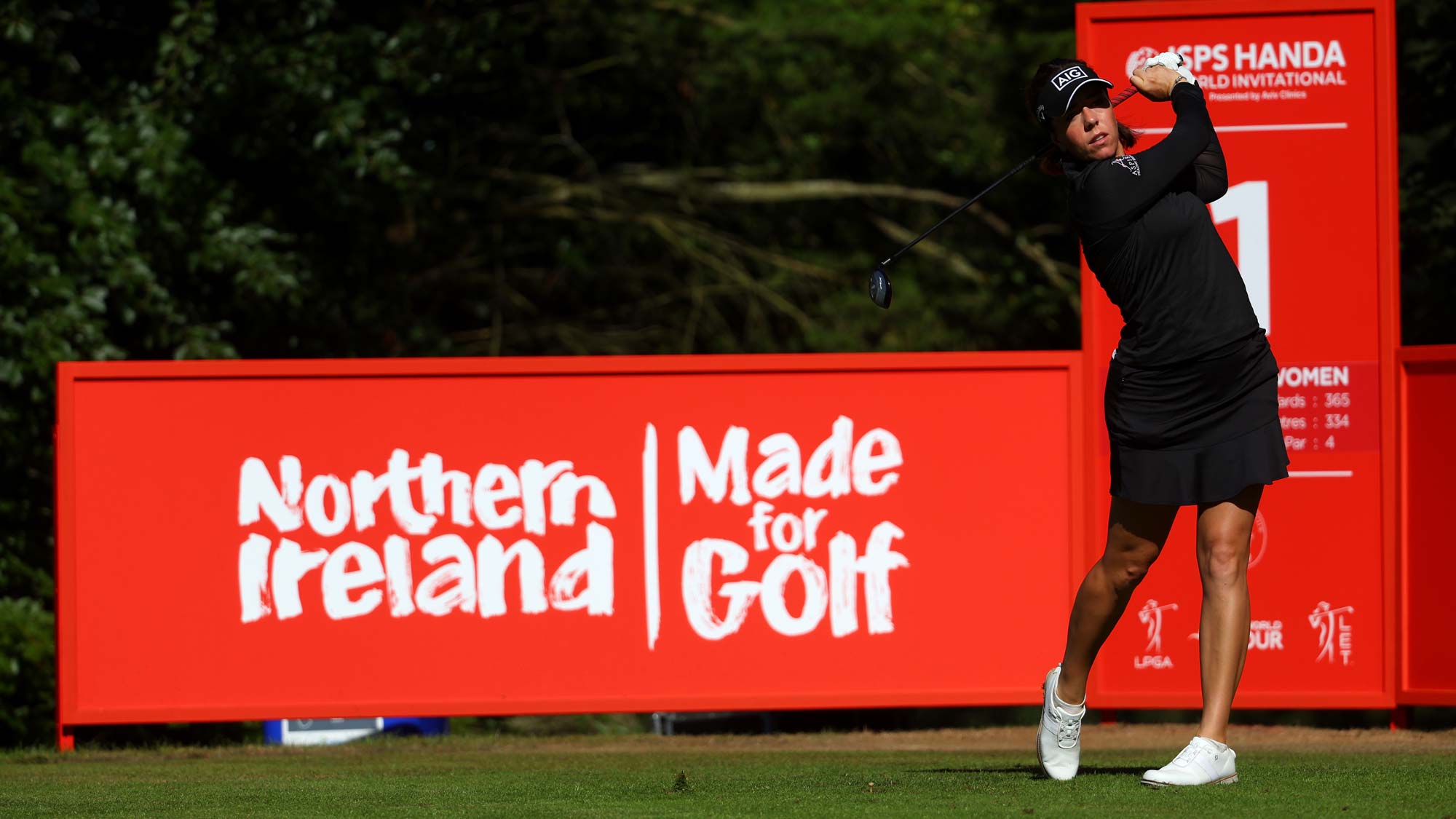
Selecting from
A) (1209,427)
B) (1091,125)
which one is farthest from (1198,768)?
(1091,125)

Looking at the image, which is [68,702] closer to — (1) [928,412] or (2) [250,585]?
(2) [250,585]

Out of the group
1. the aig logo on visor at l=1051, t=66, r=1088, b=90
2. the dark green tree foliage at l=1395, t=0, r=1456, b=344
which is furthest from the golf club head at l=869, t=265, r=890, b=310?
the dark green tree foliage at l=1395, t=0, r=1456, b=344

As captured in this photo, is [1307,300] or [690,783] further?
[1307,300]

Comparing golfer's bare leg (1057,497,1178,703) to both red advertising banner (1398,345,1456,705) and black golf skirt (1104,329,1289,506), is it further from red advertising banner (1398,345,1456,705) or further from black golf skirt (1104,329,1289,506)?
red advertising banner (1398,345,1456,705)

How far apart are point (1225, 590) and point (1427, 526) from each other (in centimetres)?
299

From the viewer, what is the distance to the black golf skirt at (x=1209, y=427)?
472cm

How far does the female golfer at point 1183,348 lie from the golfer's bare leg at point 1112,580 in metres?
0.02

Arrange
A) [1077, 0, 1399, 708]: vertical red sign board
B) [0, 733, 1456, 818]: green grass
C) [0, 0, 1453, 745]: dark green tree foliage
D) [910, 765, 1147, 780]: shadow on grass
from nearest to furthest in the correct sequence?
[0, 733, 1456, 818]: green grass, [910, 765, 1147, 780]: shadow on grass, [1077, 0, 1399, 708]: vertical red sign board, [0, 0, 1453, 745]: dark green tree foliage

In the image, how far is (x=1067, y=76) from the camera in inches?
188

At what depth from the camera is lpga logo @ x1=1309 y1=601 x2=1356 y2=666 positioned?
7539mm

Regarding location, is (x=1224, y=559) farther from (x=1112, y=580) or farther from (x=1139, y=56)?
(x=1139, y=56)

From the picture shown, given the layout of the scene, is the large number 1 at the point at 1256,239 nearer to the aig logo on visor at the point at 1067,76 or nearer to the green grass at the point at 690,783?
the green grass at the point at 690,783

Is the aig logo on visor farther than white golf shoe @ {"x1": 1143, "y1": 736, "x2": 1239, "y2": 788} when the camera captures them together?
Yes

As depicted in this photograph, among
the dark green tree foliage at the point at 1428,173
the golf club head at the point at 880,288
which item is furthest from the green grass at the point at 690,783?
the dark green tree foliage at the point at 1428,173
